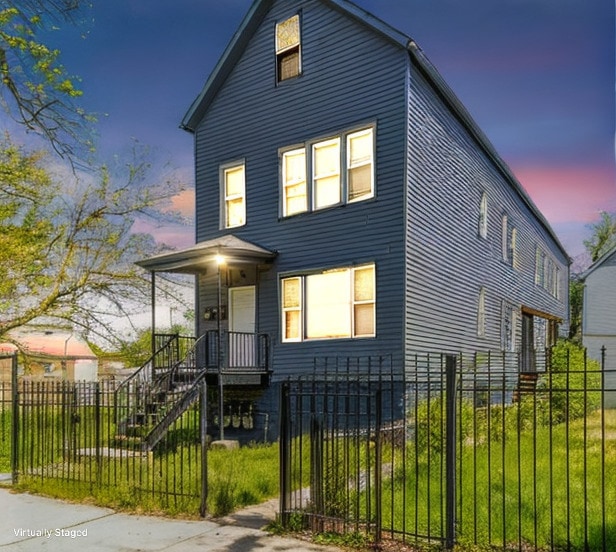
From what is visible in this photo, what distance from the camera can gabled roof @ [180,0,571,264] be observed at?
14.3 metres

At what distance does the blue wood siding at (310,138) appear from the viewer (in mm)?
14242

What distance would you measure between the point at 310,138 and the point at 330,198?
1623mm

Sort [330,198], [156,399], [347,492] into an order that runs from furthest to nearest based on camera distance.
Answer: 1. [330,198]
2. [156,399]
3. [347,492]

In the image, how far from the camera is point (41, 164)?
22.5 m

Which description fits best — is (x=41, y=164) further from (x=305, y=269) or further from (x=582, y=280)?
(x=582, y=280)

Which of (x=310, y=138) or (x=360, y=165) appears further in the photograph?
(x=310, y=138)

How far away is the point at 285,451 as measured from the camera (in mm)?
7441

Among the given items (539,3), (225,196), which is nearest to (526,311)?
(539,3)

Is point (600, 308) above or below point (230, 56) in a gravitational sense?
below

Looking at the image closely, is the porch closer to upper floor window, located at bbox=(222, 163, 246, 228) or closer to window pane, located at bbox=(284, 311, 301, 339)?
window pane, located at bbox=(284, 311, 301, 339)

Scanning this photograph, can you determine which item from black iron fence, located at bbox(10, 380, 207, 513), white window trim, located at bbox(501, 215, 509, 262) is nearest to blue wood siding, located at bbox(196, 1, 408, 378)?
black iron fence, located at bbox(10, 380, 207, 513)

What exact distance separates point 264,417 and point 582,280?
19769 mm

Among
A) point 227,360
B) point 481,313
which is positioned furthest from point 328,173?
point 481,313

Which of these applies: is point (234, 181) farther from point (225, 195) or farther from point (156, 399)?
point (156, 399)
